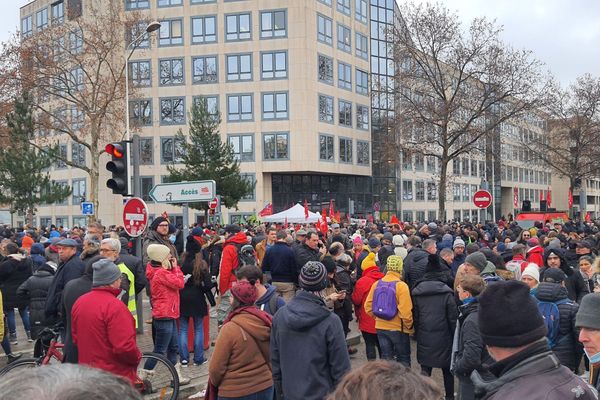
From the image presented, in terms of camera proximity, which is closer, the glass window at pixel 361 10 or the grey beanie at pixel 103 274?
the grey beanie at pixel 103 274

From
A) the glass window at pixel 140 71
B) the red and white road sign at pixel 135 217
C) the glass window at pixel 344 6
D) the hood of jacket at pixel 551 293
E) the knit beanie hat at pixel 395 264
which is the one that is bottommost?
the hood of jacket at pixel 551 293

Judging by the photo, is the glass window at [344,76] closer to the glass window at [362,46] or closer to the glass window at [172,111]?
the glass window at [362,46]

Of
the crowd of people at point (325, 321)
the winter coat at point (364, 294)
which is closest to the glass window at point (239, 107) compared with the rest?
the crowd of people at point (325, 321)

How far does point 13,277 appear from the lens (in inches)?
370

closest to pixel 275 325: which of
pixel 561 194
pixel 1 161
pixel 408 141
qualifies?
pixel 408 141

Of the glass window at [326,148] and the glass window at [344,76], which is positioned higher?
the glass window at [344,76]

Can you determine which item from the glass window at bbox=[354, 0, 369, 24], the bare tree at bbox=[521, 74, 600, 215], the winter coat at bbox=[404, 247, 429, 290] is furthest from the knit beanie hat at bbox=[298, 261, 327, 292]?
the glass window at bbox=[354, 0, 369, 24]

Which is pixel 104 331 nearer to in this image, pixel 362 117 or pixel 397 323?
pixel 397 323

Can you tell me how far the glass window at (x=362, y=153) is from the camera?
5089cm

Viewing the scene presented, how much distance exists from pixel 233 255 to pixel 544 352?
7.85 meters

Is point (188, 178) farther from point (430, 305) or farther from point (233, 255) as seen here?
point (430, 305)

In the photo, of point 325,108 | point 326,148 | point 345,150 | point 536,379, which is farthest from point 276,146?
point 536,379

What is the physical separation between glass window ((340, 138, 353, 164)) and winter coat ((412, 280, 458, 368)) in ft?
139

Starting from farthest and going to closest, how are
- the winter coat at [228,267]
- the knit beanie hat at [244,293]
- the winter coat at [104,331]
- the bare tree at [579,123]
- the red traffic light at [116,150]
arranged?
1. the bare tree at [579,123]
2. the winter coat at [228,267]
3. the red traffic light at [116,150]
4. the winter coat at [104,331]
5. the knit beanie hat at [244,293]
